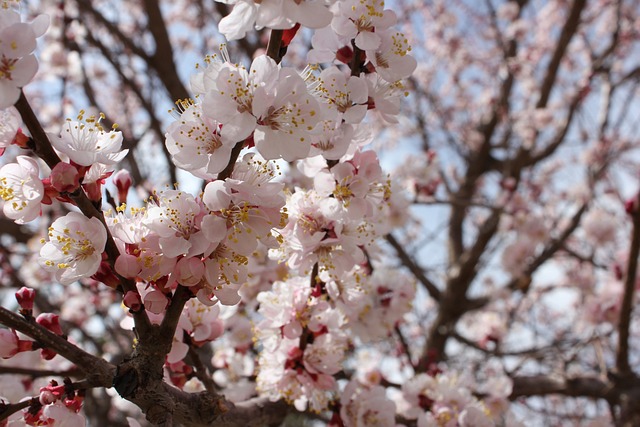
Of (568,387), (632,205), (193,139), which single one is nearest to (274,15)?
(193,139)

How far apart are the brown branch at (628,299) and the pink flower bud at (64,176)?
2.25 metres

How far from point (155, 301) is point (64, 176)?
12.1 inches

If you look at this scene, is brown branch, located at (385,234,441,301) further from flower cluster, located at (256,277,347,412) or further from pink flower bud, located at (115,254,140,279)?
pink flower bud, located at (115,254,140,279)

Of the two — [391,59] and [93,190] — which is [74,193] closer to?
[93,190]

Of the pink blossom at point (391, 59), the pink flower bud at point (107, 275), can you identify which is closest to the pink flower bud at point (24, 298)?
the pink flower bud at point (107, 275)

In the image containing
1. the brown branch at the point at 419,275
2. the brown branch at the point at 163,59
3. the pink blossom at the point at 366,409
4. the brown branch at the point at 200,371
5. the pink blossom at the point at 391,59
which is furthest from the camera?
the brown branch at the point at 419,275

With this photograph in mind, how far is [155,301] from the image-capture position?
1085 millimetres

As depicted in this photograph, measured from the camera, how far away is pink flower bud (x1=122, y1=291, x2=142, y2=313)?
1.05 meters

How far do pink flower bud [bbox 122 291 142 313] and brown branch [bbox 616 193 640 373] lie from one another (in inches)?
84.1

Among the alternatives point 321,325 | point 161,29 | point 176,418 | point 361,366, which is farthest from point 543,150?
point 176,418

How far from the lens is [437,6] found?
341 inches

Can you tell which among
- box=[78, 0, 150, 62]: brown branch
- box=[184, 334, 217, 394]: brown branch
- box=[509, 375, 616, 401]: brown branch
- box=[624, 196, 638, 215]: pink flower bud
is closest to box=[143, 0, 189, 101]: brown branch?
box=[78, 0, 150, 62]: brown branch

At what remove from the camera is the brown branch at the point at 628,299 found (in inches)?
94.1

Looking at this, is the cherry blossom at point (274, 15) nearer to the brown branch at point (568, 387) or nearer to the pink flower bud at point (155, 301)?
the pink flower bud at point (155, 301)
